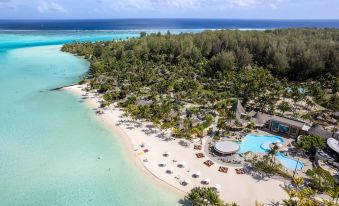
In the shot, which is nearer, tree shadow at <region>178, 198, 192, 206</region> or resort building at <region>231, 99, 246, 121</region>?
tree shadow at <region>178, 198, 192, 206</region>

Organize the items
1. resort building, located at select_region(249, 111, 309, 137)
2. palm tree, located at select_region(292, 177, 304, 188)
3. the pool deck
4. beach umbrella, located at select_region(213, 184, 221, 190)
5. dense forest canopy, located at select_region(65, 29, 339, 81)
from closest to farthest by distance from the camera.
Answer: palm tree, located at select_region(292, 177, 304, 188)
beach umbrella, located at select_region(213, 184, 221, 190)
the pool deck
resort building, located at select_region(249, 111, 309, 137)
dense forest canopy, located at select_region(65, 29, 339, 81)

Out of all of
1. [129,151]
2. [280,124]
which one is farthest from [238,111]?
[129,151]

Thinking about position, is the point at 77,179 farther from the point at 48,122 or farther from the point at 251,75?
the point at 251,75

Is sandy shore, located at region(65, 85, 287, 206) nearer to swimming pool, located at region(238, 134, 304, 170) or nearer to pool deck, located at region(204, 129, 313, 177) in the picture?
pool deck, located at region(204, 129, 313, 177)

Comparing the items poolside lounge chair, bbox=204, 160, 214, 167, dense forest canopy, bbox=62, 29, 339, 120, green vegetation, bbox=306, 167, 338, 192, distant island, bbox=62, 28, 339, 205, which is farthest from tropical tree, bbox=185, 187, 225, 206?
dense forest canopy, bbox=62, 29, 339, 120

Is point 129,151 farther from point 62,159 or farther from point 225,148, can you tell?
point 225,148

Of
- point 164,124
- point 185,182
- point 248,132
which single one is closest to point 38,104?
point 164,124
